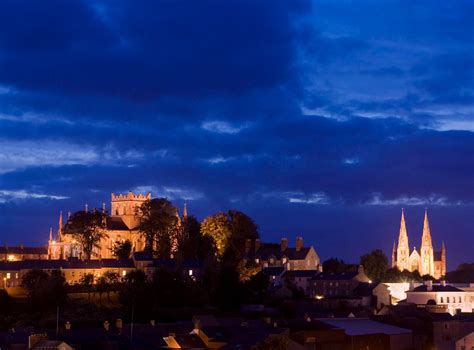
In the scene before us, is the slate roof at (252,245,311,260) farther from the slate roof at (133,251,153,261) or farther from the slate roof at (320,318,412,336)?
the slate roof at (320,318,412,336)

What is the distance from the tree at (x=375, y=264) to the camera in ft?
465

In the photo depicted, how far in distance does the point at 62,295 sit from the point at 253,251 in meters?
42.5

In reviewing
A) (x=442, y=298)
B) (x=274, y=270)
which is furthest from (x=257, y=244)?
(x=442, y=298)

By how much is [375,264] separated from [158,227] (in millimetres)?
38024

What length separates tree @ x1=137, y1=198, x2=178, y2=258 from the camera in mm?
121438

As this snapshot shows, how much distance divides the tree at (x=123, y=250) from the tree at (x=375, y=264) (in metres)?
35.4

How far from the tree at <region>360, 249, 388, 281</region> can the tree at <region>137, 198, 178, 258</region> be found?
32081 mm

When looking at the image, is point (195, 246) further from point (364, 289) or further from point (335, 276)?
point (364, 289)

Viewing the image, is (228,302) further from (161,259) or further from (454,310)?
(454,310)

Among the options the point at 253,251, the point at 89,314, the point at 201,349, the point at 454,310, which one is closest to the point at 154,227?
the point at 253,251

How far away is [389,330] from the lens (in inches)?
3770

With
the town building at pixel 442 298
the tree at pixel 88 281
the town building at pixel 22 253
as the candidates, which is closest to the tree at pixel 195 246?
the tree at pixel 88 281

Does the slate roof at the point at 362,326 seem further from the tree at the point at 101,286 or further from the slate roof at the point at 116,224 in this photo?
the slate roof at the point at 116,224

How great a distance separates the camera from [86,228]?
396 ft
